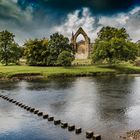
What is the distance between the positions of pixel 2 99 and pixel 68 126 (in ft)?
82.1

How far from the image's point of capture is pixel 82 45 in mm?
191250

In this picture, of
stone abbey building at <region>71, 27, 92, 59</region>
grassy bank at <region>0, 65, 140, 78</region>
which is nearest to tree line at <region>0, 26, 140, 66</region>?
grassy bank at <region>0, 65, 140, 78</region>

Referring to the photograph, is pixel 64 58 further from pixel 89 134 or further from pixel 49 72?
pixel 89 134

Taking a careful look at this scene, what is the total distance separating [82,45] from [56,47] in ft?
224

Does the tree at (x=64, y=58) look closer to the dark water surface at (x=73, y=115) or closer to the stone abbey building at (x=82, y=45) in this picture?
the dark water surface at (x=73, y=115)

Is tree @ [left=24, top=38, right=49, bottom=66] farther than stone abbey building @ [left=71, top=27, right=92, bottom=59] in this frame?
No

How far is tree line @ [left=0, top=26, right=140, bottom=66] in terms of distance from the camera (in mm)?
120562

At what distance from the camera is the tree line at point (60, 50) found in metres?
121

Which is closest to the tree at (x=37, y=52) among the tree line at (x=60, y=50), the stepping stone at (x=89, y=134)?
the tree line at (x=60, y=50)

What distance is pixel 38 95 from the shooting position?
59844mm

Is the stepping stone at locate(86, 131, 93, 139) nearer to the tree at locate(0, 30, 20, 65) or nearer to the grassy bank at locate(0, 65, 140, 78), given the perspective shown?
the grassy bank at locate(0, 65, 140, 78)

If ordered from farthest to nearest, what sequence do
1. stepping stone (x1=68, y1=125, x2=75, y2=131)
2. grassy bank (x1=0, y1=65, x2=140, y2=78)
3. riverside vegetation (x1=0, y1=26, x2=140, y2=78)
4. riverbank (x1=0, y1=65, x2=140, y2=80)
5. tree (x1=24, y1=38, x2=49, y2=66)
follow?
tree (x1=24, y1=38, x2=49, y2=66) < riverside vegetation (x1=0, y1=26, x2=140, y2=78) < grassy bank (x1=0, y1=65, x2=140, y2=78) < riverbank (x1=0, y1=65, x2=140, y2=80) < stepping stone (x1=68, y1=125, x2=75, y2=131)

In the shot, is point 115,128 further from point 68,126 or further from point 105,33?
point 105,33

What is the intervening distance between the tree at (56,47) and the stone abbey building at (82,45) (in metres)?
58.5
